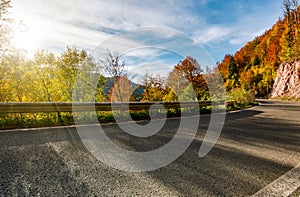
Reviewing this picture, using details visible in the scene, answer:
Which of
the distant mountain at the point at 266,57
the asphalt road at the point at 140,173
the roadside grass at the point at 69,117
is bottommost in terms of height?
the asphalt road at the point at 140,173

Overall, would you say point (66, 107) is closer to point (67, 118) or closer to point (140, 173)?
point (67, 118)

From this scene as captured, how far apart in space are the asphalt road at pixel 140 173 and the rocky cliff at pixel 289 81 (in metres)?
35.8

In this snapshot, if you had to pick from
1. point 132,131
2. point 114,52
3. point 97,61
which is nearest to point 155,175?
point 132,131

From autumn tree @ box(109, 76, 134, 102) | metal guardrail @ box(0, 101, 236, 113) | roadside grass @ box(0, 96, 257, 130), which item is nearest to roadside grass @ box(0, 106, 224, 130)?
roadside grass @ box(0, 96, 257, 130)

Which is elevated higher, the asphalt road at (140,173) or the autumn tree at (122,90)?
the autumn tree at (122,90)

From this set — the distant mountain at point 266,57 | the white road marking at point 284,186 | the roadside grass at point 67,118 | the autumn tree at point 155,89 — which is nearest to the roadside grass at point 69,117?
the roadside grass at point 67,118

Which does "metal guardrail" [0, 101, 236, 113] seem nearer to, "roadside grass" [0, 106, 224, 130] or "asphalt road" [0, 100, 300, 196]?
"roadside grass" [0, 106, 224, 130]

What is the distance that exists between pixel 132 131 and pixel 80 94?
658cm

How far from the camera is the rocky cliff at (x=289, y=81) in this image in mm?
33312

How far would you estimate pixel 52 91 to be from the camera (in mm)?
9094

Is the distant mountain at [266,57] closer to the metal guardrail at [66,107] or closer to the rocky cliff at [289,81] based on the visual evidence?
the rocky cliff at [289,81]

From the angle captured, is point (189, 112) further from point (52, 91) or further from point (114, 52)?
point (52, 91)

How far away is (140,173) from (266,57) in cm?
7218

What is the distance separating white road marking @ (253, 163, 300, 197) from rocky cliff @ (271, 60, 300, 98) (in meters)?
36.3
